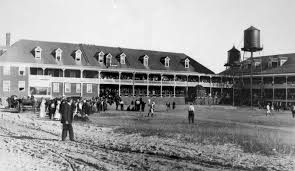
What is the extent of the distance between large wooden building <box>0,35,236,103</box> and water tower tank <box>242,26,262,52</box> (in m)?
6.51

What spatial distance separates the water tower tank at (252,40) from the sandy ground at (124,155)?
173ft

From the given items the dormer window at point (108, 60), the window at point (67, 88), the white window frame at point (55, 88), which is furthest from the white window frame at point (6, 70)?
the dormer window at point (108, 60)

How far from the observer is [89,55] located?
56.7 metres

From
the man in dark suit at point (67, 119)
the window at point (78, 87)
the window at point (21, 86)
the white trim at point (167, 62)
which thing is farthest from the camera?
the white trim at point (167, 62)

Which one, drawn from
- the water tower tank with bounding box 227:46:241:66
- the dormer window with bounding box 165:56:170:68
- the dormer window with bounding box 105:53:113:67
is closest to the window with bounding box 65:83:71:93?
the dormer window with bounding box 105:53:113:67

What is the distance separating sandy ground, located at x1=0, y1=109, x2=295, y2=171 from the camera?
10180 millimetres

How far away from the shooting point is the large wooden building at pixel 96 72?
162 ft

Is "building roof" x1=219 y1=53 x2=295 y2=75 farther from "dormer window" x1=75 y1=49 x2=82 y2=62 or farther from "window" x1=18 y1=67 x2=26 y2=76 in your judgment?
"window" x1=18 y1=67 x2=26 y2=76

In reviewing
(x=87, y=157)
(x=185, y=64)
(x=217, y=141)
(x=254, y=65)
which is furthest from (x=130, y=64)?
(x=87, y=157)

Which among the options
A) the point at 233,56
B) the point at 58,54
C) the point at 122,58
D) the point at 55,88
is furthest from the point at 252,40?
the point at 55,88

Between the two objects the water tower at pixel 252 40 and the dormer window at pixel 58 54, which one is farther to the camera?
the water tower at pixel 252 40

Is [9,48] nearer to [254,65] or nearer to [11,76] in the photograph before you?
[11,76]

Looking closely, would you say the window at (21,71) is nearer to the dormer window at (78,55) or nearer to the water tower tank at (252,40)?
the dormer window at (78,55)

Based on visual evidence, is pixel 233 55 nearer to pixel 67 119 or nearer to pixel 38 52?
pixel 38 52
